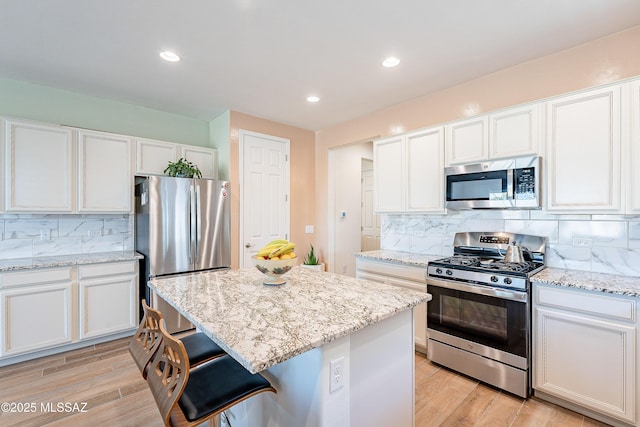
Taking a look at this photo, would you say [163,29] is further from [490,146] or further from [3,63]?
[490,146]

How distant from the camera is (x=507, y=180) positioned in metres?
2.42

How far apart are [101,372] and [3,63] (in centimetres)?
282

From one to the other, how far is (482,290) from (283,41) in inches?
96.1

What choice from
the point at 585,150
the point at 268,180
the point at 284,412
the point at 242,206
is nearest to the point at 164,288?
the point at 284,412

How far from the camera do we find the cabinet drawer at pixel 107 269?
9.53 feet

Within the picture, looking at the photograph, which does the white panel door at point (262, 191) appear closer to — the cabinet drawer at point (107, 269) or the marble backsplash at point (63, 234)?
the cabinet drawer at point (107, 269)

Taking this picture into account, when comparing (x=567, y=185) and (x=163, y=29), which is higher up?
(x=163, y=29)

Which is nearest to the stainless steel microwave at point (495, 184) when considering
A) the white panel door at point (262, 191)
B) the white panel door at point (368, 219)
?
the white panel door at point (262, 191)

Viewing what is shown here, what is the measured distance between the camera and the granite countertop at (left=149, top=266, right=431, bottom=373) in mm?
976

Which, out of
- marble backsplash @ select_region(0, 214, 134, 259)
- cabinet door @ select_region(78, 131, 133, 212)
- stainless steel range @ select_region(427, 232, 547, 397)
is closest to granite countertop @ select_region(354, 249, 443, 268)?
stainless steel range @ select_region(427, 232, 547, 397)

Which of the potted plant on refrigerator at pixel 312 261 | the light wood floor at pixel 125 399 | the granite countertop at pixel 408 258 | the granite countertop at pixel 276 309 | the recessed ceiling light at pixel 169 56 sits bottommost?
the light wood floor at pixel 125 399

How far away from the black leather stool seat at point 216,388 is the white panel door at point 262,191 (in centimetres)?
256

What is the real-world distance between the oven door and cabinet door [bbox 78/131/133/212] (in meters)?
3.33

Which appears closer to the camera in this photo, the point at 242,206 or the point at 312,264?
the point at 242,206
